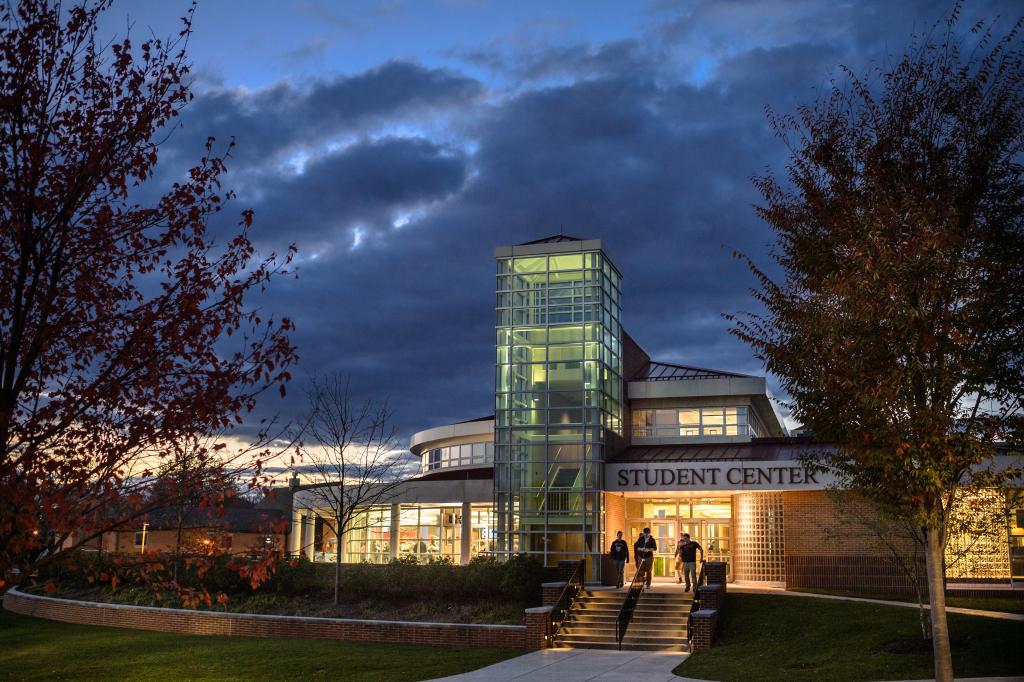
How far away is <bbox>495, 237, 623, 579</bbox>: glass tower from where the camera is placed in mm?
32094

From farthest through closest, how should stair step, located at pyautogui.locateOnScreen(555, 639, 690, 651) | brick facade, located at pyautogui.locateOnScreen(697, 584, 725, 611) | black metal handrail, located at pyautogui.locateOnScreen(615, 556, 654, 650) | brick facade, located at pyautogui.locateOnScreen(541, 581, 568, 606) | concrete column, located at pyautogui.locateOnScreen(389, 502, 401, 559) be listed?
concrete column, located at pyautogui.locateOnScreen(389, 502, 401, 559)
brick facade, located at pyautogui.locateOnScreen(541, 581, 568, 606)
brick facade, located at pyautogui.locateOnScreen(697, 584, 725, 611)
black metal handrail, located at pyautogui.locateOnScreen(615, 556, 654, 650)
stair step, located at pyautogui.locateOnScreen(555, 639, 690, 651)

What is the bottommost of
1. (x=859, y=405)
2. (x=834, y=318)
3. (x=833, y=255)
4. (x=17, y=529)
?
(x=17, y=529)

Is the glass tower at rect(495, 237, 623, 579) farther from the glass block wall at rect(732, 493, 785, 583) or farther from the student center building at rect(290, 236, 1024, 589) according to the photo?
the glass block wall at rect(732, 493, 785, 583)

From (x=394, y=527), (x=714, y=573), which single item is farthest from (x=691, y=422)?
(x=714, y=573)

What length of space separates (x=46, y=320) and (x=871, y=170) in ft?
36.1

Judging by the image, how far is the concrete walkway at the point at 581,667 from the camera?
17.4 meters

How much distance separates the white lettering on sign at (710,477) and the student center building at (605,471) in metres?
0.05

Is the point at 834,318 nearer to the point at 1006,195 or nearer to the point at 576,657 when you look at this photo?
the point at 1006,195

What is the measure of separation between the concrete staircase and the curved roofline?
17.9 metres

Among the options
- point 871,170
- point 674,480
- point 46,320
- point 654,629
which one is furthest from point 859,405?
point 674,480

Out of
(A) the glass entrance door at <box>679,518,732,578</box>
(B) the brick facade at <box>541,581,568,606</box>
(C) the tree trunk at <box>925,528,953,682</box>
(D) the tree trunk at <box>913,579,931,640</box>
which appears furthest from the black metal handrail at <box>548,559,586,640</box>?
(C) the tree trunk at <box>925,528,953,682</box>

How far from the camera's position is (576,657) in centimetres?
2039

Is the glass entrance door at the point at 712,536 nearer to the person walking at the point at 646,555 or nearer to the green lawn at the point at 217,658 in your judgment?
the person walking at the point at 646,555

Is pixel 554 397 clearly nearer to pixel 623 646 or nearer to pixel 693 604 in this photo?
pixel 693 604
